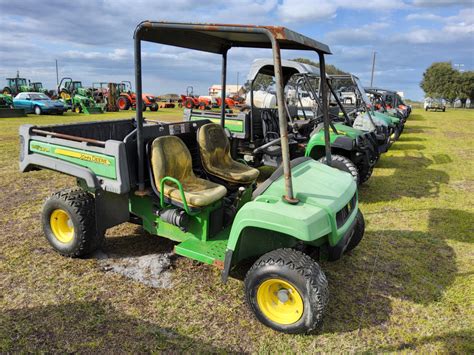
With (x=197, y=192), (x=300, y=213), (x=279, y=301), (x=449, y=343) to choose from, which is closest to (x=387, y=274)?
(x=449, y=343)

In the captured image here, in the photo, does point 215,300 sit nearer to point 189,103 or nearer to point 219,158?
point 219,158

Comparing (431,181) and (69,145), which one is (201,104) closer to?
(431,181)

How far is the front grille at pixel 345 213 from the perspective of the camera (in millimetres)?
2811

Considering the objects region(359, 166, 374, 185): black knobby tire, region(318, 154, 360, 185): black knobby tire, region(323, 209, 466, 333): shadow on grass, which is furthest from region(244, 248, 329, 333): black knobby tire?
region(359, 166, 374, 185): black knobby tire

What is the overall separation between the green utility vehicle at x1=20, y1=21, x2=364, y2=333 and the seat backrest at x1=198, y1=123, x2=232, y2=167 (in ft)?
0.04

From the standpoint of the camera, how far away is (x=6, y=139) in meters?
10.8

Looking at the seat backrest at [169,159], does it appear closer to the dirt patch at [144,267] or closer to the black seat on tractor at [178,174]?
the black seat on tractor at [178,174]

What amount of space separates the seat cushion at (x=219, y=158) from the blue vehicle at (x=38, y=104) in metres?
18.3

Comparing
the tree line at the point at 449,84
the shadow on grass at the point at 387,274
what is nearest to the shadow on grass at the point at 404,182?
the shadow on grass at the point at 387,274

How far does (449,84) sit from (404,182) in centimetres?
6294

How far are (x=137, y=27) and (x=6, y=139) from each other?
9.78 meters

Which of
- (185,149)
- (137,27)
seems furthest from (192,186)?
(137,27)

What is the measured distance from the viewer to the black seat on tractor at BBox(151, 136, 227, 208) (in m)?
3.23

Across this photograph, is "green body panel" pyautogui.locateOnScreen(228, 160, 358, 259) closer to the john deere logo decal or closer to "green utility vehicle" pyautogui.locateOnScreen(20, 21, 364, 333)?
"green utility vehicle" pyautogui.locateOnScreen(20, 21, 364, 333)
